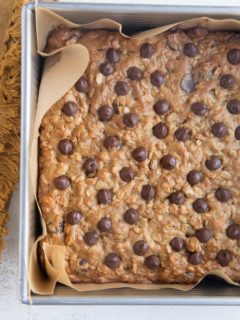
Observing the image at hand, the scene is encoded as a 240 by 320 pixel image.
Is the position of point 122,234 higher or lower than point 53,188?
lower

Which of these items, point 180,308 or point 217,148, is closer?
point 217,148

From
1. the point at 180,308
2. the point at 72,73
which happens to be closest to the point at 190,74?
the point at 72,73

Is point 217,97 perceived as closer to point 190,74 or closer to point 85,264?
point 190,74

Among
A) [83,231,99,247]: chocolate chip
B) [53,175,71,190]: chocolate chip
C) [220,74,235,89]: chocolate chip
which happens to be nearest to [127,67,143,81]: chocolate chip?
[220,74,235,89]: chocolate chip

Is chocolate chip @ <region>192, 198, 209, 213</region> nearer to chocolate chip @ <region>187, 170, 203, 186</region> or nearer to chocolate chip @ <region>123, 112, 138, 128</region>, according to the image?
chocolate chip @ <region>187, 170, 203, 186</region>

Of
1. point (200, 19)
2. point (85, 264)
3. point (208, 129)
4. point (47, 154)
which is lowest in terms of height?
point (85, 264)

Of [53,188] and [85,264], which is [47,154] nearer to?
[53,188]
